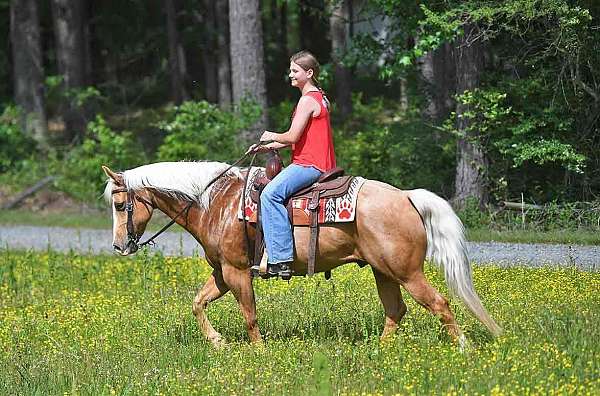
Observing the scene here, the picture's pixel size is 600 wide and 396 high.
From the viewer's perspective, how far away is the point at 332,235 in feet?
32.1

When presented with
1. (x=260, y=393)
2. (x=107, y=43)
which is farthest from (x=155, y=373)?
(x=107, y=43)

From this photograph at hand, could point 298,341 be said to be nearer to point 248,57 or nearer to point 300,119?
point 300,119

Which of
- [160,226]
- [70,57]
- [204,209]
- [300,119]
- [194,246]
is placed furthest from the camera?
[70,57]

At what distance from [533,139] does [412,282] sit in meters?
9.56

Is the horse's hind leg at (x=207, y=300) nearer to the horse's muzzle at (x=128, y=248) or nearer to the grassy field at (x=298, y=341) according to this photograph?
the grassy field at (x=298, y=341)

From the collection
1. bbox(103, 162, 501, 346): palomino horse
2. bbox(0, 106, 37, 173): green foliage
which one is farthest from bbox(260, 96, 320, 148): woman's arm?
bbox(0, 106, 37, 173): green foliage

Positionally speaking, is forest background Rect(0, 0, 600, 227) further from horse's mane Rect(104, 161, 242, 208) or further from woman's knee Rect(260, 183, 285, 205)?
woman's knee Rect(260, 183, 285, 205)

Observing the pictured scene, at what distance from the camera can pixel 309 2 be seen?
3206 centimetres

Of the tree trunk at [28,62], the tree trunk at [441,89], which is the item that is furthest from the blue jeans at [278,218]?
the tree trunk at [28,62]

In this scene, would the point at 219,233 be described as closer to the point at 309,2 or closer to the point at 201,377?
the point at 201,377

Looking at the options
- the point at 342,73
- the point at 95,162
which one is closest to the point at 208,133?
the point at 95,162

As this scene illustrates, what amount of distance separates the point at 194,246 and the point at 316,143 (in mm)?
9340

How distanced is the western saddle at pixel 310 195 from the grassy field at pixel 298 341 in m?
0.87

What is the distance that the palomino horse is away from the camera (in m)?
9.52
